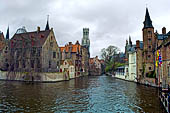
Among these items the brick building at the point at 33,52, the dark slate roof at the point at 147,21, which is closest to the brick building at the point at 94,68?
the brick building at the point at 33,52

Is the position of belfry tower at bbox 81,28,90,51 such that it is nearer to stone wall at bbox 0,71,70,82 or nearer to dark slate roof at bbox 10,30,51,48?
dark slate roof at bbox 10,30,51,48

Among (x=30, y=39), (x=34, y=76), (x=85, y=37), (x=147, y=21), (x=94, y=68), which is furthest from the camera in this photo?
(x=85, y=37)

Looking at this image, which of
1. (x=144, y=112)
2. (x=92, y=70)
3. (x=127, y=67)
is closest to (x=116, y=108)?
(x=144, y=112)

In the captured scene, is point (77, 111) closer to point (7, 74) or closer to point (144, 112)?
point (144, 112)

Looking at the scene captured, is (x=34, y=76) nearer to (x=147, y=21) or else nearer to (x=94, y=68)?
(x=147, y=21)

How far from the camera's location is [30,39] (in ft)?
146

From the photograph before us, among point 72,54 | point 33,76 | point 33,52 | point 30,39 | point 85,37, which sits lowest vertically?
point 33,76

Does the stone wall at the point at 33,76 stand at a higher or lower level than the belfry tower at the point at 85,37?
lower

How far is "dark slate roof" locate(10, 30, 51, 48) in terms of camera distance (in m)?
43.9

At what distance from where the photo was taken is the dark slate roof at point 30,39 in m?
43.9

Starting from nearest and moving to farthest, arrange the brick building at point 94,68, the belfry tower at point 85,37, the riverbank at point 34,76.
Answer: the riverbank at point 34,76
the brick building at point 94,68
the belfry tower at point 85,37

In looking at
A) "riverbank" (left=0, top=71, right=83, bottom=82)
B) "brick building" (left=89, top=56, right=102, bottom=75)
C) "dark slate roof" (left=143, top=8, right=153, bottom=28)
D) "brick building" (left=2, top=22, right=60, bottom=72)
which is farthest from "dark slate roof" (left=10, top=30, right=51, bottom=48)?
"brick building" (left=89, top=56, right=102, bottom=75)

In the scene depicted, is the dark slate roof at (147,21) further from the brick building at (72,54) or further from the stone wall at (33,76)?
the brick building at (72,54)

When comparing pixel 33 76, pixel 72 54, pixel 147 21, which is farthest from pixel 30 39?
pixel 147 21
